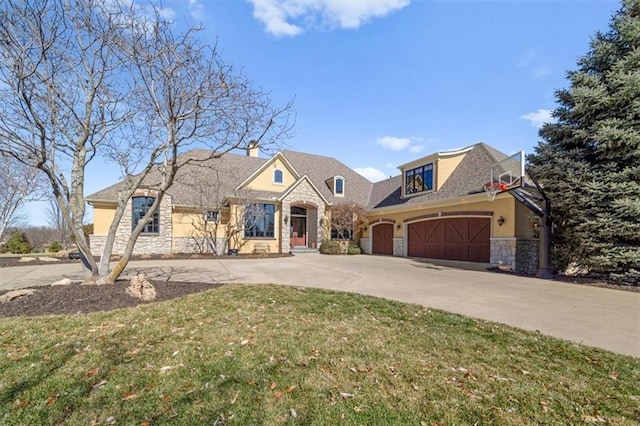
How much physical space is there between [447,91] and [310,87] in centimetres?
624

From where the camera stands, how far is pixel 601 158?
9484 mm

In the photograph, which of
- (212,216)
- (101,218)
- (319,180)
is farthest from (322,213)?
(101,218)

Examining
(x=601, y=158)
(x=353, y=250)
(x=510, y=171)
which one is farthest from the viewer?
(x=353, y=250)

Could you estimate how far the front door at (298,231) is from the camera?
69.2 ft

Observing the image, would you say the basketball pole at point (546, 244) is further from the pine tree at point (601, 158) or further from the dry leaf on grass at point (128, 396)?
the dry leaf on grass at point (128, 396)

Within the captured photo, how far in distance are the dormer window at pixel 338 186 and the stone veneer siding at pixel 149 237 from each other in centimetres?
1109

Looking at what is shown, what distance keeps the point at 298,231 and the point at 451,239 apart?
1032 centimetres

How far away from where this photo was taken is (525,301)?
21.7 feet

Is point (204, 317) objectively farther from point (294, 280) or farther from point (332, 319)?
point (294, 280)

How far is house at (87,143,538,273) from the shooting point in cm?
1330

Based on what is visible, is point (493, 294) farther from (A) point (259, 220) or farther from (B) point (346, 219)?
(A) point (259, 220)

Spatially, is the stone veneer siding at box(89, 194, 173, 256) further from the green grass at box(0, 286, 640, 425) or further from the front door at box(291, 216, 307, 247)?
the green grass at box(0, 286, 640, 425)

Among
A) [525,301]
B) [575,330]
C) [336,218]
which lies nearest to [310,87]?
[525,301]

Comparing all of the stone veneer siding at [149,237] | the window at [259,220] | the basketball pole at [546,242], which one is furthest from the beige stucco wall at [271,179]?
the basketball pole at [546,242]
